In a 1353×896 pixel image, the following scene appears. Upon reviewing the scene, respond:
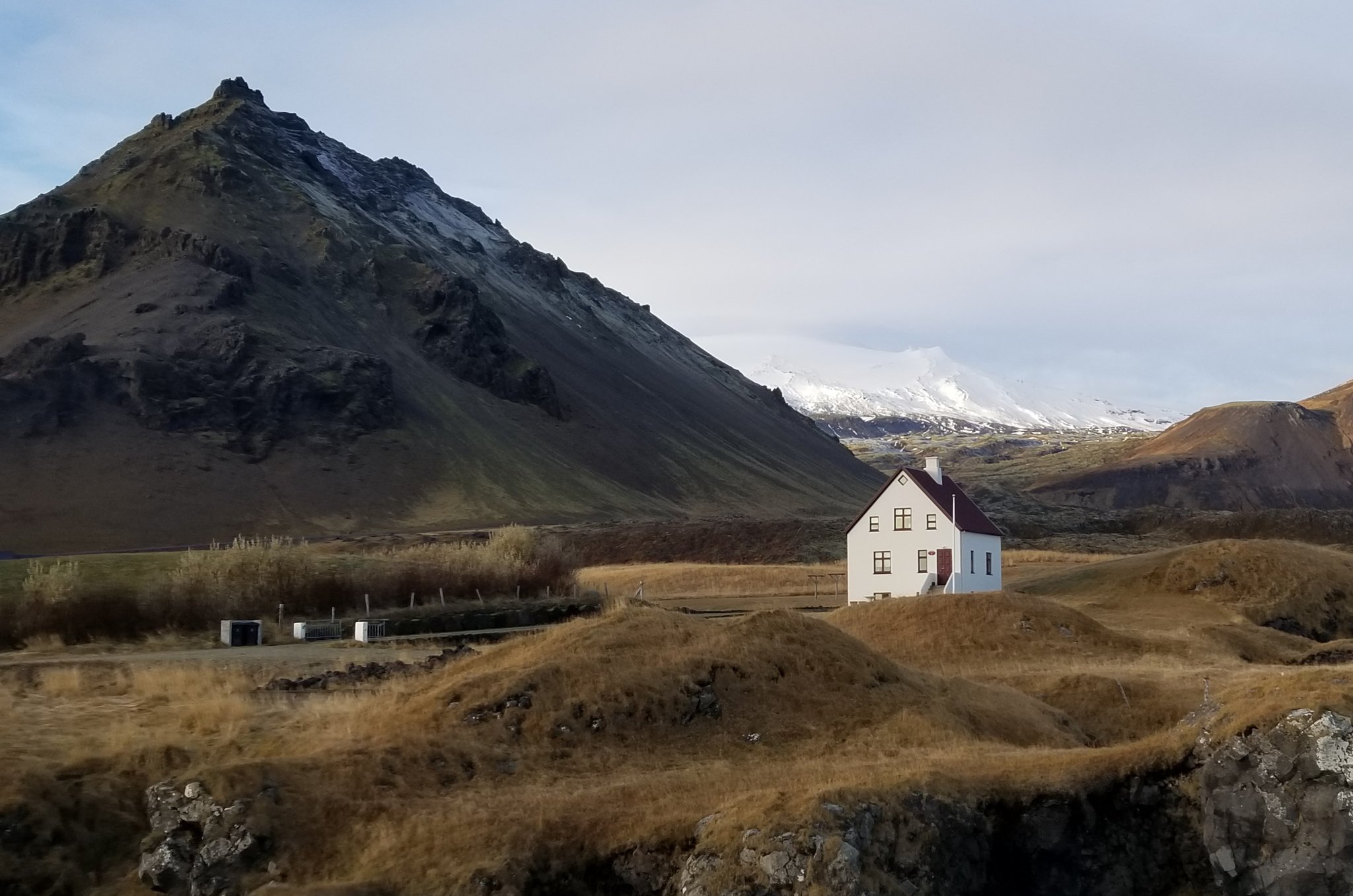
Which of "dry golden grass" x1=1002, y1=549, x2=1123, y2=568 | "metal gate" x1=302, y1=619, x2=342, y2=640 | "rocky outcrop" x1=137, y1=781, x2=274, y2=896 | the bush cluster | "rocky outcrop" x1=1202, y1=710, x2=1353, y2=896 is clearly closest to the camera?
"rocky outcrop" x1=1202, y1=710, x2=1353, y2=896

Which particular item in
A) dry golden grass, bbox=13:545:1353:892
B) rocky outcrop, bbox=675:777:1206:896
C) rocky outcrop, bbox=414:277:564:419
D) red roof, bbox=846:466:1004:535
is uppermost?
rocky outcrop, bbox=414:277:564:419

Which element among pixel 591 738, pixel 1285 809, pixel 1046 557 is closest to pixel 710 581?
pixel 1046 557

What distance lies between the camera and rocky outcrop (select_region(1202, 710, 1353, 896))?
21359 millimetres

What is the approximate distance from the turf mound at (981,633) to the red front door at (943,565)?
12440mm

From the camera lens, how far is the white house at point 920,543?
6425 centimetres

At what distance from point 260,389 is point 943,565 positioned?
341 feet

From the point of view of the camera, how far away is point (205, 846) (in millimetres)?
22484

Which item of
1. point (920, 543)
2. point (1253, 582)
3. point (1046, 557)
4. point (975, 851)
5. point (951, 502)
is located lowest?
point (975, 851)

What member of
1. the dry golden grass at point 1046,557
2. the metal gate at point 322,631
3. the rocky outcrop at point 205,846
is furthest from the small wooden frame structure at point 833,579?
the rocky outcrop at point 205,846

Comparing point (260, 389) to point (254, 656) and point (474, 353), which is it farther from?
point (254, 656)

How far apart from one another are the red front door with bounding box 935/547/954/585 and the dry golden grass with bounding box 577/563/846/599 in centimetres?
1510

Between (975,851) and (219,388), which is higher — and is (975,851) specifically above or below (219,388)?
below

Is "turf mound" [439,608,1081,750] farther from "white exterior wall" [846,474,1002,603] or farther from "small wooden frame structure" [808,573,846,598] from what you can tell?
"small wooden frame structure" [808,573,846,598]

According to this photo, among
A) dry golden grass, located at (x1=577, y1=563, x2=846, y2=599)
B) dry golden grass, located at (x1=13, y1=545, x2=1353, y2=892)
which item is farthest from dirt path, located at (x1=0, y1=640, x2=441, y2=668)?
dry golden grass, located at (x1=577, y1=563, x2=846, y2=599)
